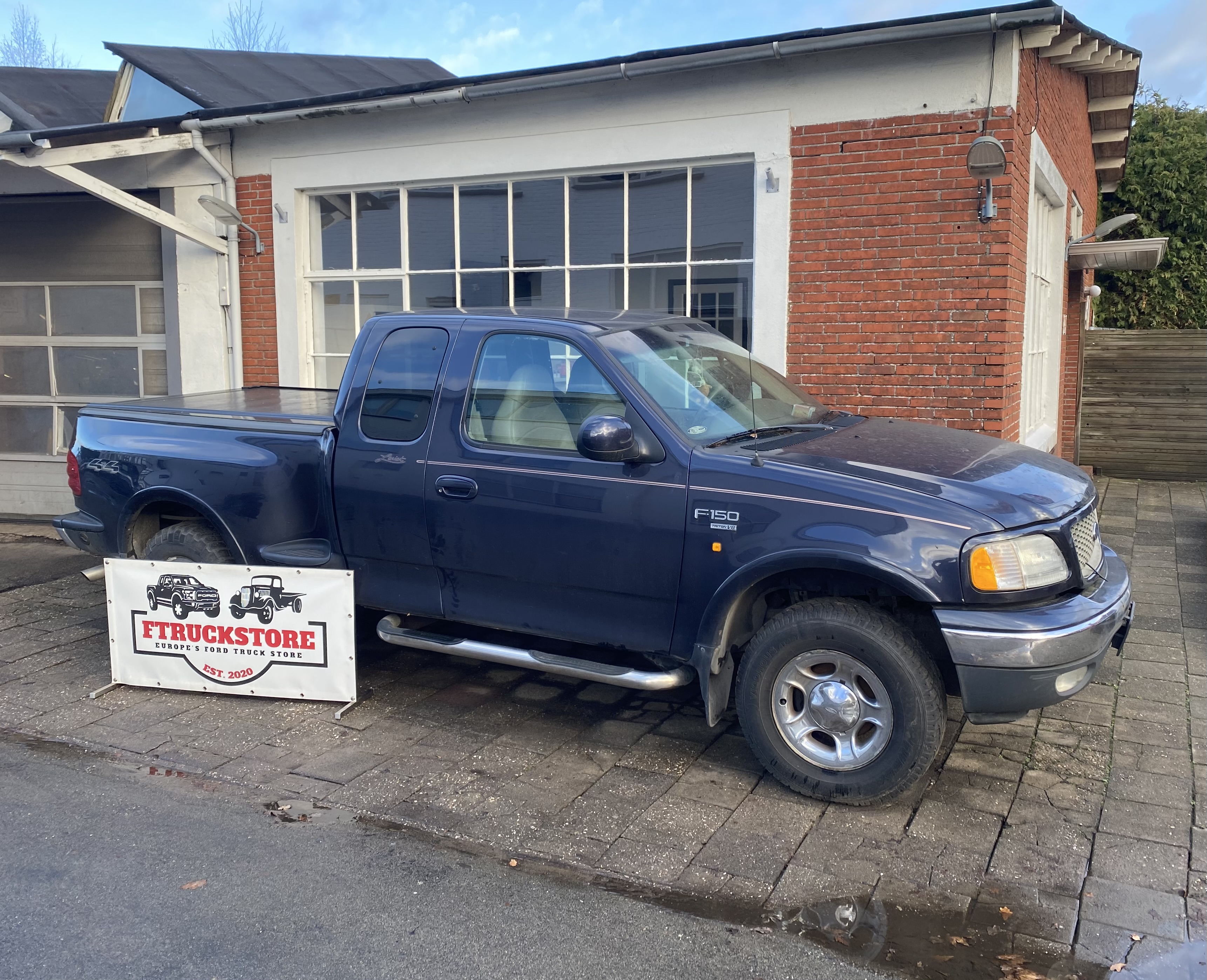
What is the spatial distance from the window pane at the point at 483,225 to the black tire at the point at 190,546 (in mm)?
3816

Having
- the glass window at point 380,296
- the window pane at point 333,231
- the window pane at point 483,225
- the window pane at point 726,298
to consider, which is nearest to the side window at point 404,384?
the window pane at point 726,298

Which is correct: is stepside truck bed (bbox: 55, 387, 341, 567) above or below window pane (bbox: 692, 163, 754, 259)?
below

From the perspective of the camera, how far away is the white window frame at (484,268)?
26.5 ft

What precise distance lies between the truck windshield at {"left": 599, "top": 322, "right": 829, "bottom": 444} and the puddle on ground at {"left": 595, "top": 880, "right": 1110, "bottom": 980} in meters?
1.89

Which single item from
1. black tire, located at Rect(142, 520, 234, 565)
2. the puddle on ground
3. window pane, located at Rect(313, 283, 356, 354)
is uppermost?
window pane, located at Rect(313, 283, 356, 354)

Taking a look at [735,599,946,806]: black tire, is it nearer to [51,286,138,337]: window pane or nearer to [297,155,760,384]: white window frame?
[297,155,760,384]: white window frame

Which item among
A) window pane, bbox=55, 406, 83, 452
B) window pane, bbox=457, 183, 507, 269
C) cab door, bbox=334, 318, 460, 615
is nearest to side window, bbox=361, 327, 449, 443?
cab door, bbox=334, 318, 460, 615

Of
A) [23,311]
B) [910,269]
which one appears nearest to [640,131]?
[910,269]

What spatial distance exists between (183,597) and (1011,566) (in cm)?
406

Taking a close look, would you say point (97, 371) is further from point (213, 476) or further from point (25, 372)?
point (213, 476)

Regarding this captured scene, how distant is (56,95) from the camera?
10352 mm

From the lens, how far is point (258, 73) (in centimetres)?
1184

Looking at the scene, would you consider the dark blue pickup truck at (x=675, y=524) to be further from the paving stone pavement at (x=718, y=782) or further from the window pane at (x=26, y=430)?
the window pane at (x=26, y=430)

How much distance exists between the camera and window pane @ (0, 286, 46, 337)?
10.6 metres
